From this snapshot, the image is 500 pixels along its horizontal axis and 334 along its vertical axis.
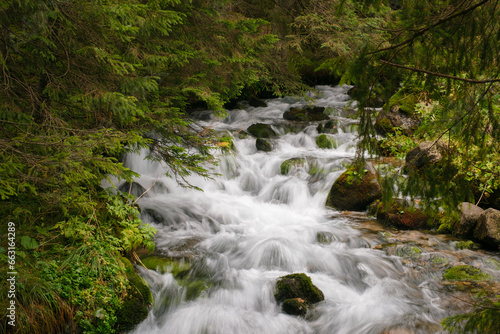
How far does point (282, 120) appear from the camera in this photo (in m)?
15.9

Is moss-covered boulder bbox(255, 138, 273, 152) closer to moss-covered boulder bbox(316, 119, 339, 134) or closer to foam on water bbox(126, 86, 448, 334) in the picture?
foam on water bbox(126, 86, 448, 334)

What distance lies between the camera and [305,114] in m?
16.1

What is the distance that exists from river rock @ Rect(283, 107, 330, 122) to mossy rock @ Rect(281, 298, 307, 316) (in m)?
11.7

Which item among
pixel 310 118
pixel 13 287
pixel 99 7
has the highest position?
pixel 99 7

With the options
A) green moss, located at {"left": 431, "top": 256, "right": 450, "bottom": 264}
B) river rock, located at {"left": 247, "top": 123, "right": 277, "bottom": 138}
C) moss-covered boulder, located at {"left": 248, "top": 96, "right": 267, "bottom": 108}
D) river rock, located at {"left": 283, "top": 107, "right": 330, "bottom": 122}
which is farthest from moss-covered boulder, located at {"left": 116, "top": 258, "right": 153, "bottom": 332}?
moss-covered boulder, located at {"left": 248, "top": 96, "right": 267, "bottom": 108}

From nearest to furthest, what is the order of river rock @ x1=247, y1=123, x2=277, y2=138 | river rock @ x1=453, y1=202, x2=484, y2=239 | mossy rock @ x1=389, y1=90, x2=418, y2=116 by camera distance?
river rock @ x1=453, y1=202, x2=484, y2=239, mossy rock @ x1=389, y1=90, x2=418, y2=116, river rock @ x1=247, y1=123, x2=277, y2=138

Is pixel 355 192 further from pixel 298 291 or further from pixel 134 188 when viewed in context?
pixel 134 188

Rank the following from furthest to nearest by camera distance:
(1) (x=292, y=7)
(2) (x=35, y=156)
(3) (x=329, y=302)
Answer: (1) (x=292, y=7) < (3) (x=329, y=302) < (2) (x=35, y=156)

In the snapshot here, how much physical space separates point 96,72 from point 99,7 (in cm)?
101

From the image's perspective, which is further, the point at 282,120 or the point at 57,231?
the point at 282,120

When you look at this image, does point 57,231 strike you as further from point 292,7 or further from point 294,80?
point 292,7

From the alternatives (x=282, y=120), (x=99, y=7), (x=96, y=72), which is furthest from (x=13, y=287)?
(x=282, y=120)

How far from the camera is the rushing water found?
15.5ft

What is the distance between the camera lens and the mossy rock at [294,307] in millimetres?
4801
